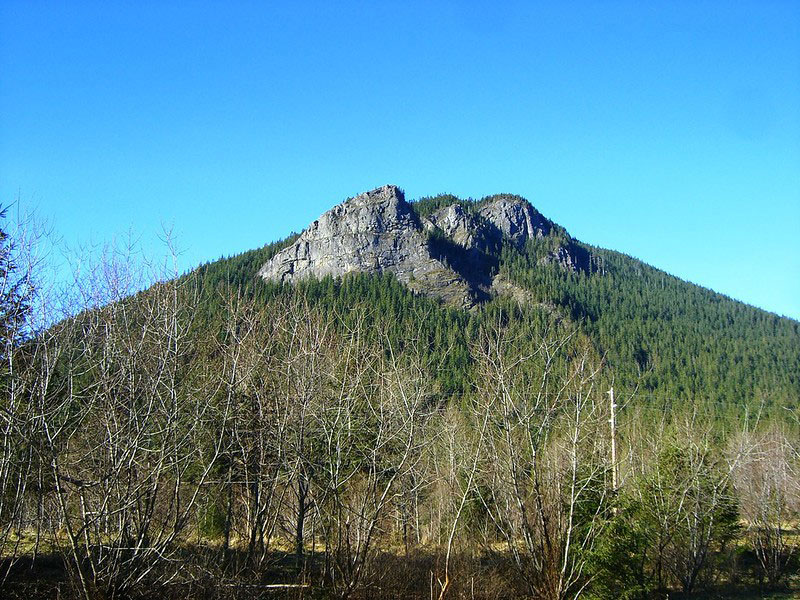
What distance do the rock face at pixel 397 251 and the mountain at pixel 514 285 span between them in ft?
0.93

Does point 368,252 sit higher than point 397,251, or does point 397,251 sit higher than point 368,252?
point 397,251

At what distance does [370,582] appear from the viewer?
33.8 feet

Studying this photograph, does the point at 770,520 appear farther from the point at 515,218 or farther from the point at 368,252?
the point at 515,218

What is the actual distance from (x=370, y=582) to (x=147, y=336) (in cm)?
587

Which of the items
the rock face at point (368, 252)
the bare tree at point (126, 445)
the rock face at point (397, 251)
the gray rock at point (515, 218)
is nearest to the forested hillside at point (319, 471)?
the bare tree at point (126, 445)

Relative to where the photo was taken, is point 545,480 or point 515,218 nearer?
point 545,480

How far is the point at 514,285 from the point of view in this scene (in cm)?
12112

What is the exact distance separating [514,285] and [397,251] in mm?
25563

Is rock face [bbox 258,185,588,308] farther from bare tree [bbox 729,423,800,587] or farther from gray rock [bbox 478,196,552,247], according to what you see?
bare tree [bbox 729,423,800,587]

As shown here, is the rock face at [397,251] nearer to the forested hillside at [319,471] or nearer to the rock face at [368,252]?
the rock face at [368,252]

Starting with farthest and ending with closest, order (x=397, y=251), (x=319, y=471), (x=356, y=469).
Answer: (x=397, y=251), (x=319, y=471), (x=356, y=469)

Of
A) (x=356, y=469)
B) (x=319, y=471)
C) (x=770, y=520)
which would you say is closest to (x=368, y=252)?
(x=770, y=520)

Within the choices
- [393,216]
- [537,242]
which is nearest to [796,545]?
[393,216]

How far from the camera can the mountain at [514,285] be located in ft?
259
